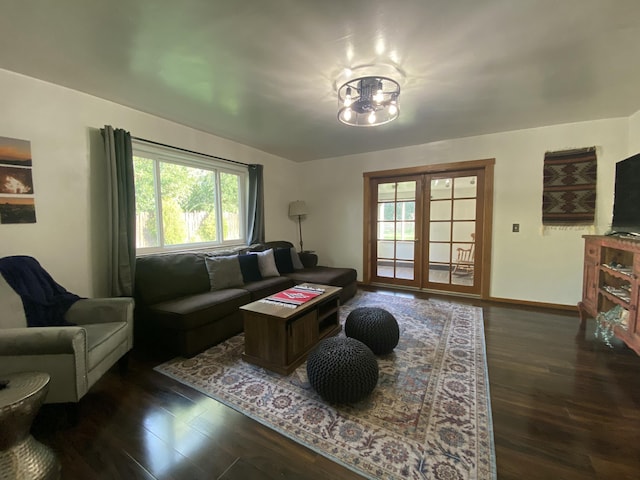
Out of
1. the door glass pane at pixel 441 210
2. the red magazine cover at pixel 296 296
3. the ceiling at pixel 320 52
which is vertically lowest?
the red magazine cover at pixel 296 296

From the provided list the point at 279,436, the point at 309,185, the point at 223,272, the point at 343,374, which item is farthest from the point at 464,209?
the point at 279,436

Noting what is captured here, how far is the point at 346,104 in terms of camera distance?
236 centimetres

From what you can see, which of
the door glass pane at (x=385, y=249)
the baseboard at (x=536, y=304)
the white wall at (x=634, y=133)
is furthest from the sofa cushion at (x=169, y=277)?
the white wall at (x=634, y=133)

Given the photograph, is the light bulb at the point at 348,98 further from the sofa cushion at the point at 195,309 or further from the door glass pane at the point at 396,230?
the door glass pane at the point at 396,230

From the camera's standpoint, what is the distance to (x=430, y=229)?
4.27 metres

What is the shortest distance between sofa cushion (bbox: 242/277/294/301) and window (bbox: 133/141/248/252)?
1053 mm

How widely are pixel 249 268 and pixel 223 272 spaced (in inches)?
16.7

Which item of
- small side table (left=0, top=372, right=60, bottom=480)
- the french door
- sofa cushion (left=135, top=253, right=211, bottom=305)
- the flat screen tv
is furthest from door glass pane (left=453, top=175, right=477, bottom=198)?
A: small side table (left=0, top=372, right=60, bottom=480)

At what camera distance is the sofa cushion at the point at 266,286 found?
303 centimetres

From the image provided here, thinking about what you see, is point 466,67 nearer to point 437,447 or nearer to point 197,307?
point 437,447

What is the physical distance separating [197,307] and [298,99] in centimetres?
216

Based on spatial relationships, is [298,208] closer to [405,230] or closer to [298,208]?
[298,208]

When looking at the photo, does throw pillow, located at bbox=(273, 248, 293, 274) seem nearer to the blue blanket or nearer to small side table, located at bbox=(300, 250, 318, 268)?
small side table, located at bbox=(300, 250, 318, 268)

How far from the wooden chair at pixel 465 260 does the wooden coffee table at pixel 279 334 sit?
275 cm
